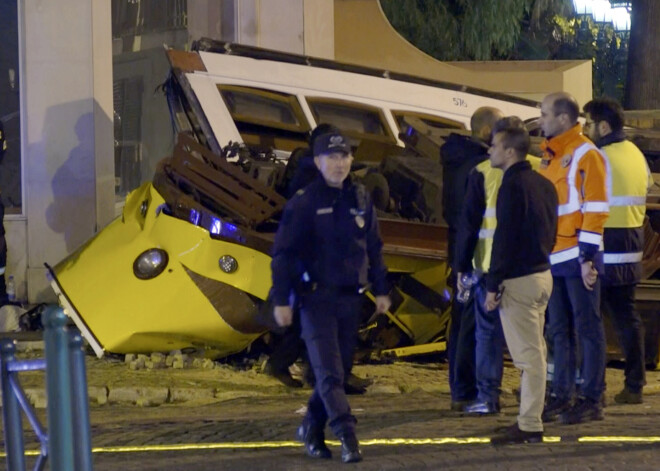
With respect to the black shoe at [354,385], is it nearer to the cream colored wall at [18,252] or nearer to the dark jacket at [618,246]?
the dark jacket at [618,246]

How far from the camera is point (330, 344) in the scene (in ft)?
19.9

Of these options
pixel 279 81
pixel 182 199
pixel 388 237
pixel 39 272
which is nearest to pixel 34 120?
pixel 39 272

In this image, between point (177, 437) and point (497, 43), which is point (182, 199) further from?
point (497, 43)

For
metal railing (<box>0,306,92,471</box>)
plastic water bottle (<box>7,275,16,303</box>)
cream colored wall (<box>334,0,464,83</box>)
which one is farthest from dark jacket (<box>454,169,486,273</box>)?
cream colored wall (<box>334,0,464,83</box>)

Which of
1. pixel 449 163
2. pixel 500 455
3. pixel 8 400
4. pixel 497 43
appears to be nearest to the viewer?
pixel 8 400

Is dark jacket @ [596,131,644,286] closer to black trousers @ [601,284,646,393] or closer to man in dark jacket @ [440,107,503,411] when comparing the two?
black trousers @ [601,284,646,393]

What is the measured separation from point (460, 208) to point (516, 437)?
66.9 inches

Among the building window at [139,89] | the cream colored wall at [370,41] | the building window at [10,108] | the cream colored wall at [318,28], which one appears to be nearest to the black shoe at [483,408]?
the building window at [10,108]

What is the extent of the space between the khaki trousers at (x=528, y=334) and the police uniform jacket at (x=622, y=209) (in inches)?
45.5

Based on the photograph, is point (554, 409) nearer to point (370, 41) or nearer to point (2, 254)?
point (2, 254)

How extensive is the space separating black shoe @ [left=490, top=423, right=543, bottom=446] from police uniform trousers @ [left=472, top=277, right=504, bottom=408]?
701mm

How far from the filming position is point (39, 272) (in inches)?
465

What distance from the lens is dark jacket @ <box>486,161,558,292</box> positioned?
6.32 meters

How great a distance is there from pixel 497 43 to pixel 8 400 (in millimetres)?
19440
